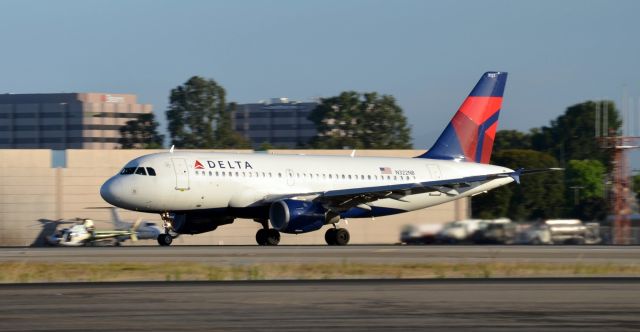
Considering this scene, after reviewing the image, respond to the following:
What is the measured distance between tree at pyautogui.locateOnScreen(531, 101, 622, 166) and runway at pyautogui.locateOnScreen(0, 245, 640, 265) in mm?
137371

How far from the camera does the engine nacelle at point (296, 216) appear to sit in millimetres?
45312

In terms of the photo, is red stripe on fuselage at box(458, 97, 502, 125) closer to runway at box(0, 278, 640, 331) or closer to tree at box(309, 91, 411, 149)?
runway at box(0, 278, 640, 331)

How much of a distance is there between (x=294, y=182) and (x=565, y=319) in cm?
3062

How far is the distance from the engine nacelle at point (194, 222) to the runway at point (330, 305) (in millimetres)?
21563

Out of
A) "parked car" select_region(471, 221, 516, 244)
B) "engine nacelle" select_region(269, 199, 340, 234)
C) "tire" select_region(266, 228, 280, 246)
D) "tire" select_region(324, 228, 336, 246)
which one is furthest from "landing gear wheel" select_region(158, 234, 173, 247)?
"parked car" select_region(471, 221, 516, 244)

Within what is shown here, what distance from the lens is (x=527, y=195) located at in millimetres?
115375

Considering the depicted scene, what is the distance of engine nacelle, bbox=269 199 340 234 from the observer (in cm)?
4531

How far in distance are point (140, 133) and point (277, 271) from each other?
15572 centimetres

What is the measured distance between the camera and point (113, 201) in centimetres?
4506

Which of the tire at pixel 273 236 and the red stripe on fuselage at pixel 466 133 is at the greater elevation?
the red stripe on fuselage at pixel 466 133

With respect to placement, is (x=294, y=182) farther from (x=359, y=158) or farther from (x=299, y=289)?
(x=299, y=289)

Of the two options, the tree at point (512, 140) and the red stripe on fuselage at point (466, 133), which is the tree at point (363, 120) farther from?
the red stripe on fuselage at point (466, 133)

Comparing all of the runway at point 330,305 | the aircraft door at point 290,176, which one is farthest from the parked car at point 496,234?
the runway at point 330,305

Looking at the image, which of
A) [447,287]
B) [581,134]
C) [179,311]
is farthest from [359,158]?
[581,134]
